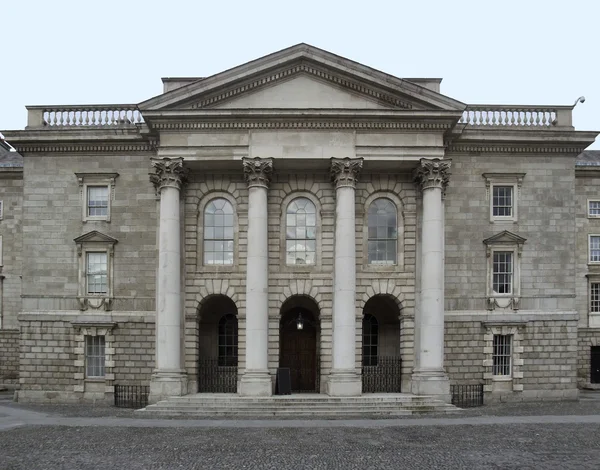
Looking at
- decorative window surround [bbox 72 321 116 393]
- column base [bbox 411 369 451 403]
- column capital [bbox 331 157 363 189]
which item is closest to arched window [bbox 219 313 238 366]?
decorative window surround [bbox 72 321 116 393]

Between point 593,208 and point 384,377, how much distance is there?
1683 centimetres

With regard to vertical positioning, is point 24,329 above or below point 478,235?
below

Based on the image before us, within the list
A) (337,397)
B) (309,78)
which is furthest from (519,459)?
(309,78)

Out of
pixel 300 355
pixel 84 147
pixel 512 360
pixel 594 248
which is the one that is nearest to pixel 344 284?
pixel 300 355

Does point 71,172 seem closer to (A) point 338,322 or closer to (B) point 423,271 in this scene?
(A) point 338,322

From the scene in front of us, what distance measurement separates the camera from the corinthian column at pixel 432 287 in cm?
2442

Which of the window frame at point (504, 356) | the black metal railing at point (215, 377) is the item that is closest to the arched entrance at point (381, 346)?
the window frame at point (504, 356)

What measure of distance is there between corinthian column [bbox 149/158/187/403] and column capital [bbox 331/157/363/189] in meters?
6.36

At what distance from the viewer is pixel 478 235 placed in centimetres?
2705

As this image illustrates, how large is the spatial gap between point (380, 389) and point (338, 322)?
12.9 feet

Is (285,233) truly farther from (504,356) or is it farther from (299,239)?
(504,356)

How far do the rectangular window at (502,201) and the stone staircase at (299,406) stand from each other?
9.07m

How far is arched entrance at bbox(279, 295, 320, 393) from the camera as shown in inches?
1075

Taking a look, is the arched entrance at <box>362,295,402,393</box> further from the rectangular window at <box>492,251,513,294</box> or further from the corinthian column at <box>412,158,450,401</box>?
the rectangular window at <box>492,251,513,294</box>
